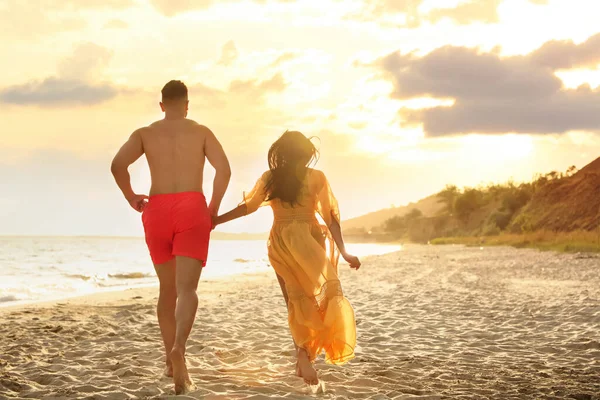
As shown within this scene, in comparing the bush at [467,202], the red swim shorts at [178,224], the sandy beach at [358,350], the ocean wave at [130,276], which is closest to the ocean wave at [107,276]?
the ocean wave at [130,276]

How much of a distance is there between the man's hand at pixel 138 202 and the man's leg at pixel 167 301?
47 cm

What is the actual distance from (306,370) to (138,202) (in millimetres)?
1833

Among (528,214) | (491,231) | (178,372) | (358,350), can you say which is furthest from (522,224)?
(178,372)

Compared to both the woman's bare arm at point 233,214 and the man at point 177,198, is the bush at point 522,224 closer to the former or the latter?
the woman's bare arm at point 233,214

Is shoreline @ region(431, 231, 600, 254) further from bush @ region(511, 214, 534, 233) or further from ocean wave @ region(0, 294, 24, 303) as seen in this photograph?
ocean wave @ region(0, 294, 24, 303)

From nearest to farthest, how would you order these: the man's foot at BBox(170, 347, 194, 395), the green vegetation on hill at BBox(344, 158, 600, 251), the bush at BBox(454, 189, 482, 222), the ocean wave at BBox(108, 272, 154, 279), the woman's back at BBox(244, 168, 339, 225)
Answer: the man's foot at BBox(170, 347, 194, 395) < the woman's back at BBox(244, 168, 339, 225) < the ocean wave at BBox(108, 272, 154, 279) < the green vegetation on hill at BBox(344, 158, 600, 251) < the bush at BBox(454, 189, 482, 222)

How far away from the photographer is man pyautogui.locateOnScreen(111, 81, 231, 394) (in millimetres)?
4410

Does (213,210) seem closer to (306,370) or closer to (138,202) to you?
(138,202)

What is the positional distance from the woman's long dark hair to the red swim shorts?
0.59 meters

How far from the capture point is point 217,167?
4.62 metres

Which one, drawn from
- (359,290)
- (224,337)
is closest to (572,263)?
(359,290)

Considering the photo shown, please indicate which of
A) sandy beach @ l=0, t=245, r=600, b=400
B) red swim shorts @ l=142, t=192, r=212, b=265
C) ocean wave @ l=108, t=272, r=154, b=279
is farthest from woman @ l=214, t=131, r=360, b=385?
ocean wave @ l=108, t=272, r=154, b=279

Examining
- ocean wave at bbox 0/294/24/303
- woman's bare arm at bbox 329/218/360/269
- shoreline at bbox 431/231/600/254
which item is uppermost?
woman's bare arm at bbox 329/218/360/269

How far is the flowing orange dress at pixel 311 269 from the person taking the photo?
4.60 meters
